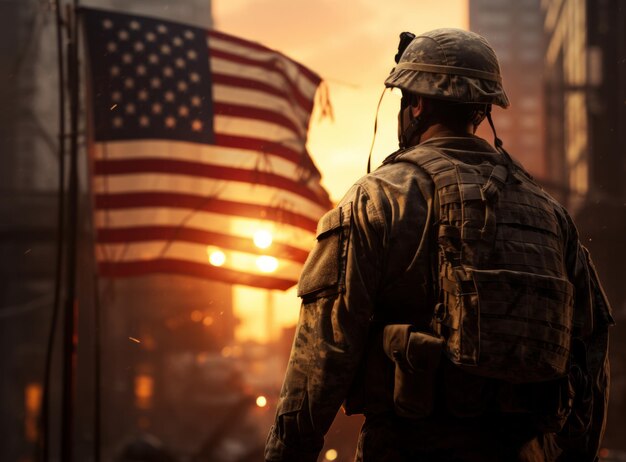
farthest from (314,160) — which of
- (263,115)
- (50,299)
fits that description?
(50,299)

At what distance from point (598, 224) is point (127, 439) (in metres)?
4.69

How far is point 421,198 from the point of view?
2.41 metres

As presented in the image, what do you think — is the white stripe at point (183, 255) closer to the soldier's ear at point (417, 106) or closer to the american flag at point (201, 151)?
the american flag at point (201, 151)

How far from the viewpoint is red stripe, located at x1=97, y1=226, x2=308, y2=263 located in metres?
5.25

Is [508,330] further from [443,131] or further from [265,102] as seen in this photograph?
[265,102]

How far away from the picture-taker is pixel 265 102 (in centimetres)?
553

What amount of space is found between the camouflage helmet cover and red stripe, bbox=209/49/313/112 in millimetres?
2918

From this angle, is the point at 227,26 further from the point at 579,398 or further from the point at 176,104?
the point at 579,398

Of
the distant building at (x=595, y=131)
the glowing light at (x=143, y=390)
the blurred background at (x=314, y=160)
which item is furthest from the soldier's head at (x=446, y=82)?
Answer: the glowing light at (x=143, y=390)

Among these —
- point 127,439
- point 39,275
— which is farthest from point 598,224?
point 39,275

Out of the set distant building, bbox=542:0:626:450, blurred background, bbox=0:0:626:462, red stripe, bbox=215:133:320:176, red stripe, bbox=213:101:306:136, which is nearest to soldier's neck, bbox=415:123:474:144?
blurred background, bbox=0:0:626:462

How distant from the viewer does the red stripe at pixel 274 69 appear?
548 centimetres

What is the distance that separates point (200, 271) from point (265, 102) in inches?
42.7

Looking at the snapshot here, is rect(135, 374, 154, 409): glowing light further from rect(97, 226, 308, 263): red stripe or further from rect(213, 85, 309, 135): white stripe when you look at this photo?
rect(213, 85, 309, 135): white stripe
